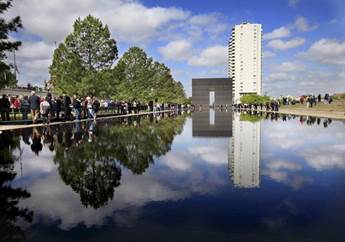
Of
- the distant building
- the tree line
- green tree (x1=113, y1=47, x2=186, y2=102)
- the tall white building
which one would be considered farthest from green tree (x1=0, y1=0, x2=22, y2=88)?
the tall white building

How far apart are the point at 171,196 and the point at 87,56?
146ft

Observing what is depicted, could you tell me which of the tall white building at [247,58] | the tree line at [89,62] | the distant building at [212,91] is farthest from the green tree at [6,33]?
the tall white building at [247,58]

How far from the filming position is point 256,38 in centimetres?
18912

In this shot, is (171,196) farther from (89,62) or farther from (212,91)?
(212,91)

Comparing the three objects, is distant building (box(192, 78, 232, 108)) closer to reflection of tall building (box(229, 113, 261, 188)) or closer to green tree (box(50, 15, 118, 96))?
green tree (box(50, 15, 118, 96))

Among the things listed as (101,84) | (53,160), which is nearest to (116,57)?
(101,84)

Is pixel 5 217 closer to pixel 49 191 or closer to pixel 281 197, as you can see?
pixel 49 191

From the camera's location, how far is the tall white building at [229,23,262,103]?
188500 mm

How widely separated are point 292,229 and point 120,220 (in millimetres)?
2092

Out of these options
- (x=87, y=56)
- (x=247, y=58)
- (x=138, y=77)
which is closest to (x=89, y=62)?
(x=87, y=56)

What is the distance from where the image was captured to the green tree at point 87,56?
153 feet

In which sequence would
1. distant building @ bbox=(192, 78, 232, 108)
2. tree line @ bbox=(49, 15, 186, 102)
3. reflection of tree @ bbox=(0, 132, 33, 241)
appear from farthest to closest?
distant building @ bbox=(192, 78, 232, 108) < tree line @ bbox=(49, 15, 186, 102) < reflection of tree @ bbox=(0, 132, 33, 241)

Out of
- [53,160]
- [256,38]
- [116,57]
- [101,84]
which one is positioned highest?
[256,38]

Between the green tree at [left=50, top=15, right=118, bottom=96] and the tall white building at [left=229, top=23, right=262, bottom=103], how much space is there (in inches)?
5739
